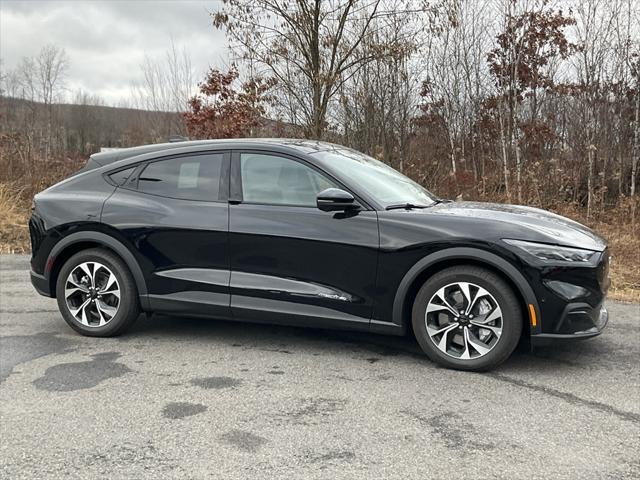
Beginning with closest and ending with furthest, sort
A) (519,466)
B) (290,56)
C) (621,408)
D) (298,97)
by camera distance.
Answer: (519,466), (621,408), (290,56), (298,97)

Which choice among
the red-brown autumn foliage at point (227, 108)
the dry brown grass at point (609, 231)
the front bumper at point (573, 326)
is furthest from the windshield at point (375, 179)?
the red-brown autumn foliage at point (227, 108)

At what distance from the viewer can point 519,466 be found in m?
2.72

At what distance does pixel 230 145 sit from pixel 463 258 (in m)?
2.04

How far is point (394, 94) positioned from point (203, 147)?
9.28 m

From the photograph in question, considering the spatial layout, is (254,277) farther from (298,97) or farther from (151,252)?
(298,97)

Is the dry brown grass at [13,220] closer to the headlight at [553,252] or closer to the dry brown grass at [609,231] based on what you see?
the dry brown grass at [609,231]

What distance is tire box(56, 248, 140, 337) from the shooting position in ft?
15.7

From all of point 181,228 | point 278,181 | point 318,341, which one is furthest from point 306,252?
point 181,228

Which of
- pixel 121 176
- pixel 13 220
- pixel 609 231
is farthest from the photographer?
pixel 13 220

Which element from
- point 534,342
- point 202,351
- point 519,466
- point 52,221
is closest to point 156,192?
point 52,221

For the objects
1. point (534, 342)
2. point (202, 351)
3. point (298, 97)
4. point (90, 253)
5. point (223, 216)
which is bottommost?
point (202, 351)

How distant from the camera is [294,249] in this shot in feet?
14.0

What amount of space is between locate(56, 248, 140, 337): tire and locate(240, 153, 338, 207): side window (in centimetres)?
125

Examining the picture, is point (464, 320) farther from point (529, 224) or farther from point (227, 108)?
point (227, 108)
